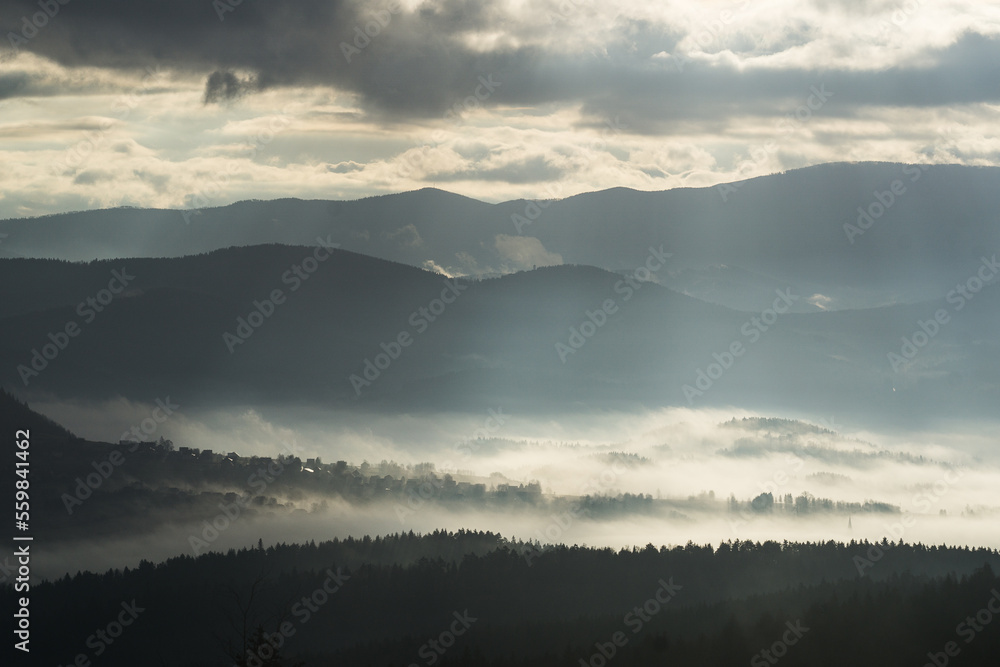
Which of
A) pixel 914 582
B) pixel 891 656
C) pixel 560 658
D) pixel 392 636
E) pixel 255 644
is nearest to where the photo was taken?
pixel 255 644

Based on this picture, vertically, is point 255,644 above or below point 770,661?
above

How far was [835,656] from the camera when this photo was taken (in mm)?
135750

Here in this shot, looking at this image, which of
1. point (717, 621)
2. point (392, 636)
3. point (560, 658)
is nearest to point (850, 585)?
point (717, 621)

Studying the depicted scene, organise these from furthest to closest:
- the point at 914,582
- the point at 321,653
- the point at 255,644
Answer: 1. the point at 321,653
2. the point at 914,582
3. the point at 255,644

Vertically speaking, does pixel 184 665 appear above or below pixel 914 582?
below

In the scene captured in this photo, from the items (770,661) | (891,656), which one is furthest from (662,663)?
(891,656)

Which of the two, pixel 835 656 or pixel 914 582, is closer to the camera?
pixel 835 656

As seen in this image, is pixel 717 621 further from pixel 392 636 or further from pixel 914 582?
pixel 392 636

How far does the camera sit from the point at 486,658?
6206 inches

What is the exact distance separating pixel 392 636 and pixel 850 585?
84.1 m

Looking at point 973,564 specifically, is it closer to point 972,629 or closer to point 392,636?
point 972,629

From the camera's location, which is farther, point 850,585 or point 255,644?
point 850,585

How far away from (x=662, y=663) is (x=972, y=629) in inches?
1641

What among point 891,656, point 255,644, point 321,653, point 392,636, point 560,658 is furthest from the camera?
point 392,636
